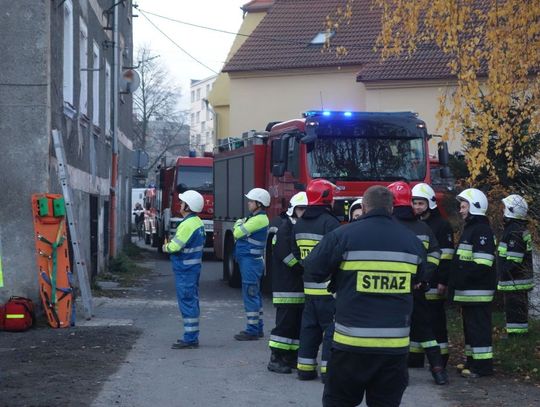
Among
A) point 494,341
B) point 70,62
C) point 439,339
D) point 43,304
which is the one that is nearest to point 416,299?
point 439,339

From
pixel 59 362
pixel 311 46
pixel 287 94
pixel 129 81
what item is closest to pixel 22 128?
pixel 59 362

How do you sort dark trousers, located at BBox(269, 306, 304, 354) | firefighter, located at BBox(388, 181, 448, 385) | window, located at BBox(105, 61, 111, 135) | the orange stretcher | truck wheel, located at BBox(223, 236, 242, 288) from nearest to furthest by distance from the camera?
1. firefighter, located at BBox(388, 181, 448, 385)
2. dark trousers, located at BBox(269, 306, 304, 354)
3. the orange stretcher
4. truck wheel, located at BBox(223, 236, 242, 288)
5. window, located at BBox(105, 61, 111, 135)

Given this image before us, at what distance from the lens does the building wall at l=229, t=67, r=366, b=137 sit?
1518 inches

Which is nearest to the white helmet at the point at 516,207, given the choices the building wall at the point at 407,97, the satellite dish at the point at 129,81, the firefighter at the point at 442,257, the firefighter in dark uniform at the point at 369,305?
the firefighter at the point at 442,257

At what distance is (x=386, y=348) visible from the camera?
19.7 feet

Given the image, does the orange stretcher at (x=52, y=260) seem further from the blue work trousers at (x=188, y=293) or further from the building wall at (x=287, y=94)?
→ the building wall at (x=287, y=94)

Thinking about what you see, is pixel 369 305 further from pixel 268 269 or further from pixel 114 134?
pixel 114 134

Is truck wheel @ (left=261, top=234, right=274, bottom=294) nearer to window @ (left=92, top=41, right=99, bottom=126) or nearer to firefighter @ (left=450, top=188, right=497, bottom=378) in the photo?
window @ (left=92, top=41, right=99, bottom=126)

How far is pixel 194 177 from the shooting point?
3017cm

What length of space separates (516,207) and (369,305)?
521cm

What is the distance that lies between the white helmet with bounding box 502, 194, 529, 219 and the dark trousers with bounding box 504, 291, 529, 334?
0.84 metres

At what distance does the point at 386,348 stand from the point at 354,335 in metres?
0.21

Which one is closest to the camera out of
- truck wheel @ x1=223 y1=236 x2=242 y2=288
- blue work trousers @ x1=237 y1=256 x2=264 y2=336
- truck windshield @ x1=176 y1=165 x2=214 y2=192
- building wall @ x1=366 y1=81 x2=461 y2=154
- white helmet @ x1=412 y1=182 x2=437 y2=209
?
white helmet @ x1=412 y1=182 x2=437 y2=209

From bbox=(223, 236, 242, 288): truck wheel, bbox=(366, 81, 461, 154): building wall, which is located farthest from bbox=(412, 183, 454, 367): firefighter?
bbox=(366, 81, 461, 154): building wall
